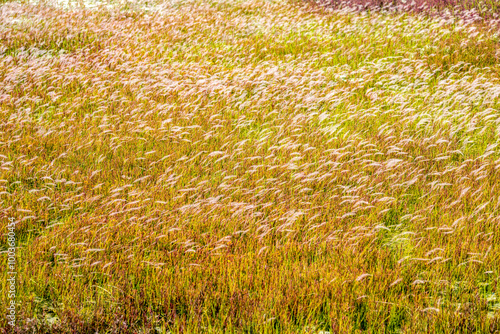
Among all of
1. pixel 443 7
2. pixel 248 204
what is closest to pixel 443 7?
pixel 443 7

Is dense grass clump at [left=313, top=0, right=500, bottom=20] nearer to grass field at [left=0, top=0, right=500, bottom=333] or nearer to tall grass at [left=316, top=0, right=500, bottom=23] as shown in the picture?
tall grass at [left=316, top=0, right=500, bottom=23]

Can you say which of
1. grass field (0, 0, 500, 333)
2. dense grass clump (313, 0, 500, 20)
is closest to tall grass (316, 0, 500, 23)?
dense grass clump (313, 0, 500, 20)

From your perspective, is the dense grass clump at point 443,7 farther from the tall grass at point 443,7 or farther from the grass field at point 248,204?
the grass field at point 248,204

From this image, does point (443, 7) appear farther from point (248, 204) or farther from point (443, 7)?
point (248, 204)

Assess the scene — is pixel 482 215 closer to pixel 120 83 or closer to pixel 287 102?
pixel 287 102

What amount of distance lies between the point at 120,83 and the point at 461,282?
5.29 metres

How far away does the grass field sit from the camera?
269cm

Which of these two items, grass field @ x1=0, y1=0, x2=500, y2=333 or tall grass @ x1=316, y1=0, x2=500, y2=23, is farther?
tall grass @ x1=316, y1=0, x2=500, y2=23

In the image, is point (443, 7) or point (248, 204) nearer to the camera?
point (248, 204)

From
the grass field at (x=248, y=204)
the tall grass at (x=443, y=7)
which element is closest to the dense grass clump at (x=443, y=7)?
the tall grass at (x=443, y=7)

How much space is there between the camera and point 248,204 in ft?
12.2

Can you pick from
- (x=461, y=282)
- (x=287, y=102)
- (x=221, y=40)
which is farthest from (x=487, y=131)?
(x=221, y=40)

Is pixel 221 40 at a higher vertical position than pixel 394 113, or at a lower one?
higher

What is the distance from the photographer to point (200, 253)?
3.17 meters
